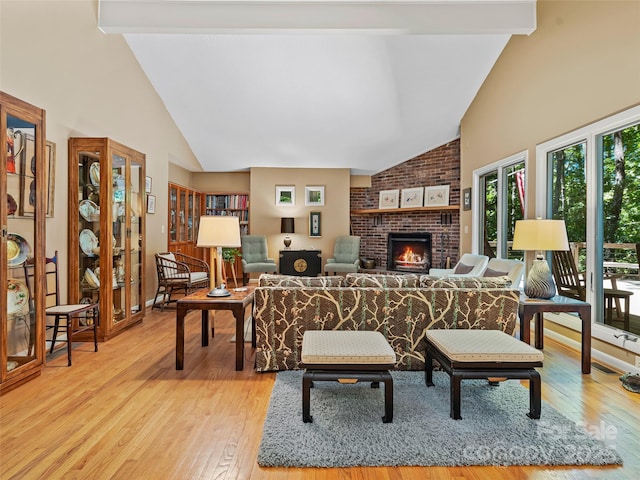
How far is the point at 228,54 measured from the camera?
16.1 ft

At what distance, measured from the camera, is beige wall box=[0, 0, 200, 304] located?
121 inches

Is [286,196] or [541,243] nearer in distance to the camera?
[541,243]

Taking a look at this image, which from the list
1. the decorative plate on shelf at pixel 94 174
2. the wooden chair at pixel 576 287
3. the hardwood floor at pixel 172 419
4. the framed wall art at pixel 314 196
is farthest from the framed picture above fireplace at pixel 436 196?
the decorative plate on shelf at pixel 94 174

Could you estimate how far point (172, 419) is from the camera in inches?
87.4

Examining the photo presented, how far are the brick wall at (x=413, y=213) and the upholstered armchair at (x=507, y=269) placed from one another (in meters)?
2.92

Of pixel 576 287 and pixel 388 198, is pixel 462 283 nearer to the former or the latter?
pixel 576 287

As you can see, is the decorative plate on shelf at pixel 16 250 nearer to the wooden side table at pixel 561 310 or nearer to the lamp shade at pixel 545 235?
the wooden side table at pixel 561 310

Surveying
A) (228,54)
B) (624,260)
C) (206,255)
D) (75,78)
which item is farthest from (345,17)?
(206,255)

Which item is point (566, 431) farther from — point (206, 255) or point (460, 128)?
point (206, 255)

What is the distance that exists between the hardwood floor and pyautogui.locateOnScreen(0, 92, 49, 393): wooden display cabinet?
0.24 m

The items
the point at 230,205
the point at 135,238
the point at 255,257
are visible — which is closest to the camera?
the point at 135,238

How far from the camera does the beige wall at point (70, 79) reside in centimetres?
308

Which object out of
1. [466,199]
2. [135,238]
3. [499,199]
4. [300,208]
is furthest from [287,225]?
[499,199]

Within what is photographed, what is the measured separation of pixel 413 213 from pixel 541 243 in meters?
4.60
